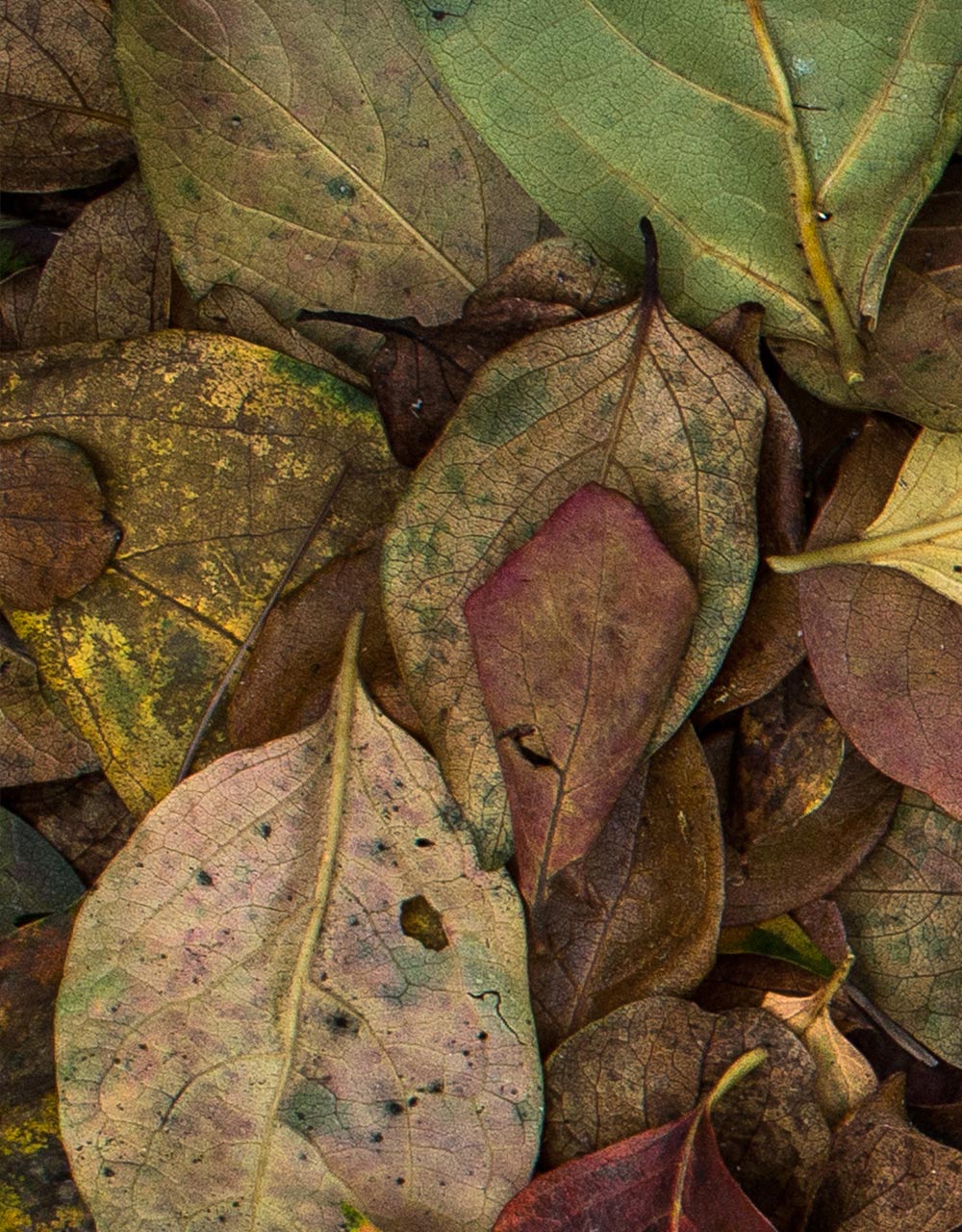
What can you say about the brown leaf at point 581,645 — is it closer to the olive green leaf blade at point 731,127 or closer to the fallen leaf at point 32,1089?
Answer: the olive green leaf blade at point 731,127

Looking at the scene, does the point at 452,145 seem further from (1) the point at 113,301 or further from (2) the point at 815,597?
(2) the point at 815,597

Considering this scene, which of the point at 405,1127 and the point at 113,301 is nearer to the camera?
the point at 405,1127

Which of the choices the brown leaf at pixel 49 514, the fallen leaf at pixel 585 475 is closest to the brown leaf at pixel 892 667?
the fallen leaf at pixel 585 475

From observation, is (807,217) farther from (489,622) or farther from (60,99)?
(60,99)

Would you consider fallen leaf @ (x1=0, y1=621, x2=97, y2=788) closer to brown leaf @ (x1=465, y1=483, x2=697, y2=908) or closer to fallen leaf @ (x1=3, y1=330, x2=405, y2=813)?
fallen leaf @ (x1=3, y1=330, x2=405, y2=813)

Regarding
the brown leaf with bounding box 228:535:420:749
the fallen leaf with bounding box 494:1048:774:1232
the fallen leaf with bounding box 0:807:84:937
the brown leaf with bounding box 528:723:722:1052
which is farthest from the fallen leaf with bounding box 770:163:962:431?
the fallen leaf with bounding box 0:807:84:937

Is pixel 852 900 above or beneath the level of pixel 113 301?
beneath

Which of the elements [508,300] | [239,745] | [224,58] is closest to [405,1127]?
[239,745]
